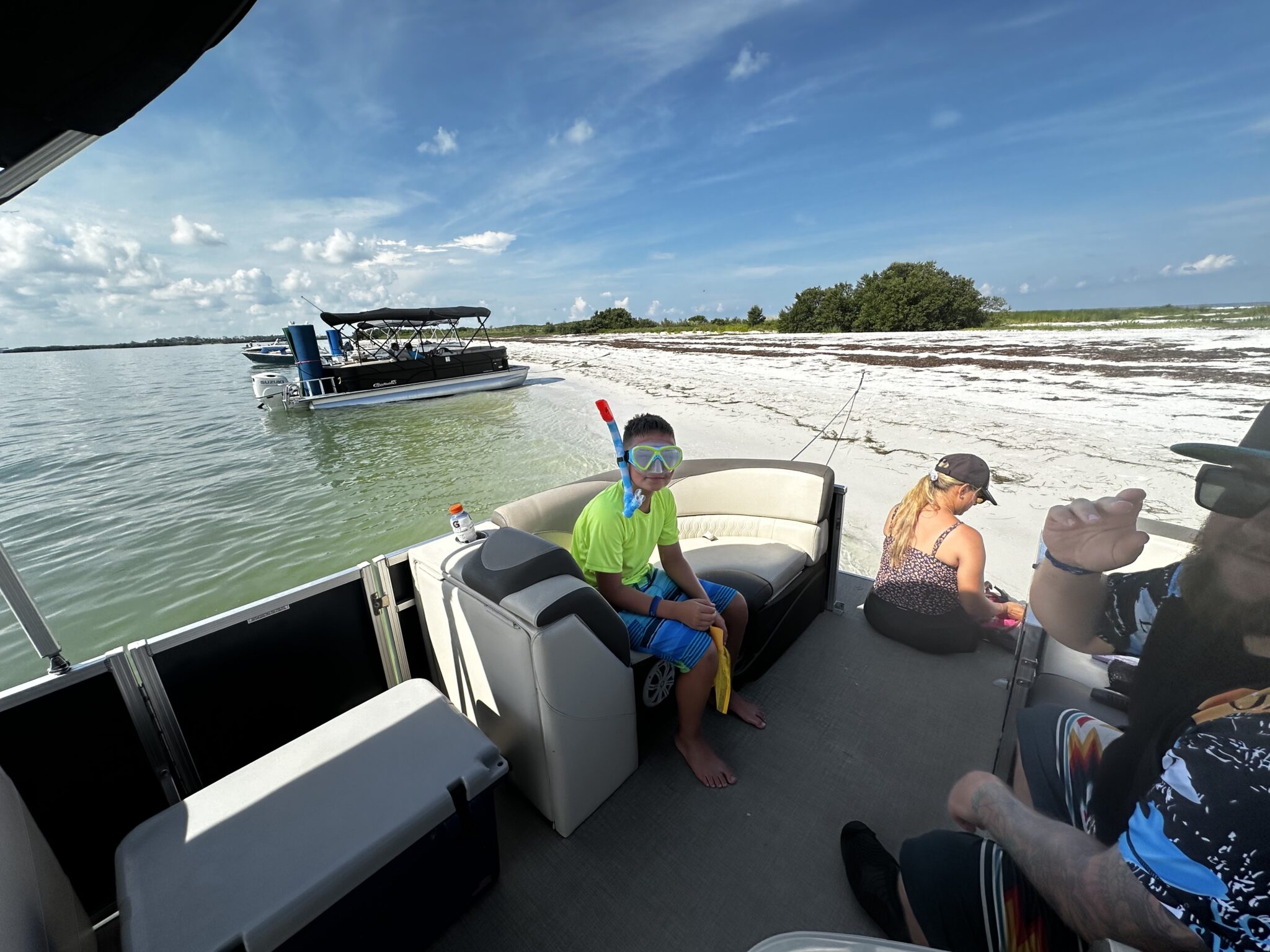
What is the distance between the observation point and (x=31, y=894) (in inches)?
41.8

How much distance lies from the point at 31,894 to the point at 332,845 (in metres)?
0.58

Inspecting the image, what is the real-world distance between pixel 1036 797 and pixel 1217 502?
2.99ft

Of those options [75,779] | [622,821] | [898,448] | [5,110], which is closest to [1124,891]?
[622,821]

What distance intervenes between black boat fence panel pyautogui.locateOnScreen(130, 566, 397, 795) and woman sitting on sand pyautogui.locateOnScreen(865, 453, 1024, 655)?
2.62 meters

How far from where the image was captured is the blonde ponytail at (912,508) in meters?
2.52

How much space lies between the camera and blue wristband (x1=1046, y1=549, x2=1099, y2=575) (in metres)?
1.39

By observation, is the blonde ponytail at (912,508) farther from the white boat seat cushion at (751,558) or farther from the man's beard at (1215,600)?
the man's beard at (1215,600)

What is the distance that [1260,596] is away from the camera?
842mm

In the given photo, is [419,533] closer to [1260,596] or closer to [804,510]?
[804,510]

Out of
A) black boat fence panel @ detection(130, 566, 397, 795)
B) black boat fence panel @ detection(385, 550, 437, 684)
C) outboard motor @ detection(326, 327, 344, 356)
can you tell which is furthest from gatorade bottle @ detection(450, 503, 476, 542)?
outboard motor @ detection(326, 327, 344, 356)

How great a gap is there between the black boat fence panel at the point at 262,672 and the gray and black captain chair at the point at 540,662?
0.34 meters

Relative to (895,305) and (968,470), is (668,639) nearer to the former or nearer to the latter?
(968,470)

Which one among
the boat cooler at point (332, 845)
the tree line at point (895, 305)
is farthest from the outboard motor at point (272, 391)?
the tree line at point (895, 305)

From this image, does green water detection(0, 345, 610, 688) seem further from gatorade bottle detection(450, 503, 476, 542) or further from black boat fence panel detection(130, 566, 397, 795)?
gatorade bottle detection(450, 503, 476, 542)
